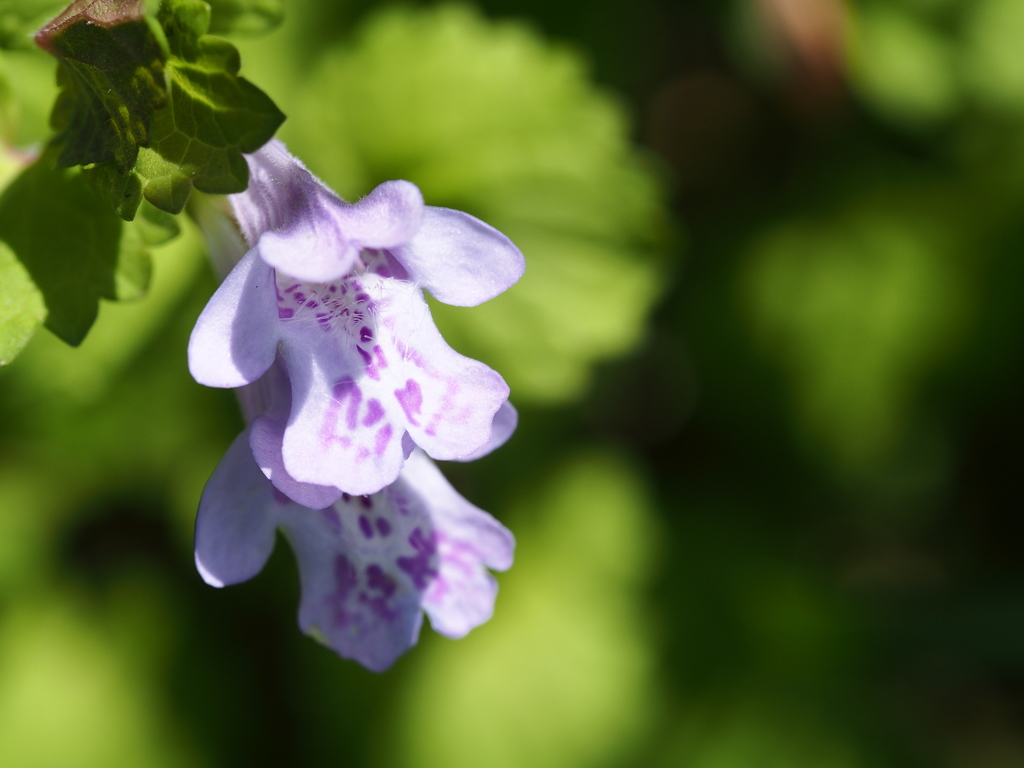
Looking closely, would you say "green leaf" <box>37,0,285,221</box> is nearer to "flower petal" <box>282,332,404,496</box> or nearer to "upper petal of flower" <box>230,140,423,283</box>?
"upper petal of flower" <box>230,140,423,283</box>

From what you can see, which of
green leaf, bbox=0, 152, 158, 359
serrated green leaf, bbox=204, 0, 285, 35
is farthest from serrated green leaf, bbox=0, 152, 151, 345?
serrated green leaf, bbox=204, 0, 285, 35

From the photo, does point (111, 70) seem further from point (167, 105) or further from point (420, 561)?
point (420, 561)

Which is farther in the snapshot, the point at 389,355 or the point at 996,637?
the point at 996,637

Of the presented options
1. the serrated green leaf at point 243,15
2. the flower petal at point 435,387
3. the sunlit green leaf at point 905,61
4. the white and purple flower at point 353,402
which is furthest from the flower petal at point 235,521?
the sunlit green leaf at point 905,61

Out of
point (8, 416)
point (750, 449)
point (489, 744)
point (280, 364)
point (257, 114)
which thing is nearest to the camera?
point (257, 114)

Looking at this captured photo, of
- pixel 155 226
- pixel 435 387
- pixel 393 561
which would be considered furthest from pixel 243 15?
pixel 393 561

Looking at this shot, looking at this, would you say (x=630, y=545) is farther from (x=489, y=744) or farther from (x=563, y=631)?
(x=489, y=744)

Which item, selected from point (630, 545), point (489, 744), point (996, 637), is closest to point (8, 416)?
point (489, 744)
